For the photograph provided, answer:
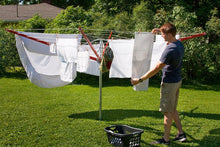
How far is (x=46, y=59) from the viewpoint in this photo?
486 cm

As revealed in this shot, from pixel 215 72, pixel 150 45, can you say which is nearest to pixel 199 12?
pixel 215 72

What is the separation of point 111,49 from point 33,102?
2.81 metres

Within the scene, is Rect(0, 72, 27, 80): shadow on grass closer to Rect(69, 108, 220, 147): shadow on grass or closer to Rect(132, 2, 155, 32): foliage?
Rect(132, 2, 155, 32): foliage

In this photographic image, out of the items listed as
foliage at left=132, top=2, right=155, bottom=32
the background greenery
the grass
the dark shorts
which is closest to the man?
the dark shorts

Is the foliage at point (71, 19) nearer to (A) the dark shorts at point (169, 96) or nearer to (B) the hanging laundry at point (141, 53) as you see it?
(B) the hanging laundry at point (141, 53)

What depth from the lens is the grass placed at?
155 inches

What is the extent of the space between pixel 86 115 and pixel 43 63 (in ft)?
4.74

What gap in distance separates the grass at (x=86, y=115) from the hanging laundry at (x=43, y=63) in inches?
31.5

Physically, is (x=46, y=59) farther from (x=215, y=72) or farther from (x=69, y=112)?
(x=215, y=72)

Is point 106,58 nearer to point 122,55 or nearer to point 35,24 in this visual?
point 122,55

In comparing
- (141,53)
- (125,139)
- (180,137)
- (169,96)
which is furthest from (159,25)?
(125,139)

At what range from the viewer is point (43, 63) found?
4836 millimetres

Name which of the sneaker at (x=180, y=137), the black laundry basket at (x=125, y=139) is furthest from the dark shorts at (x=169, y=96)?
the sneaker at (x=180, y=137)

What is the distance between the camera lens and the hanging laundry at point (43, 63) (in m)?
4.65
